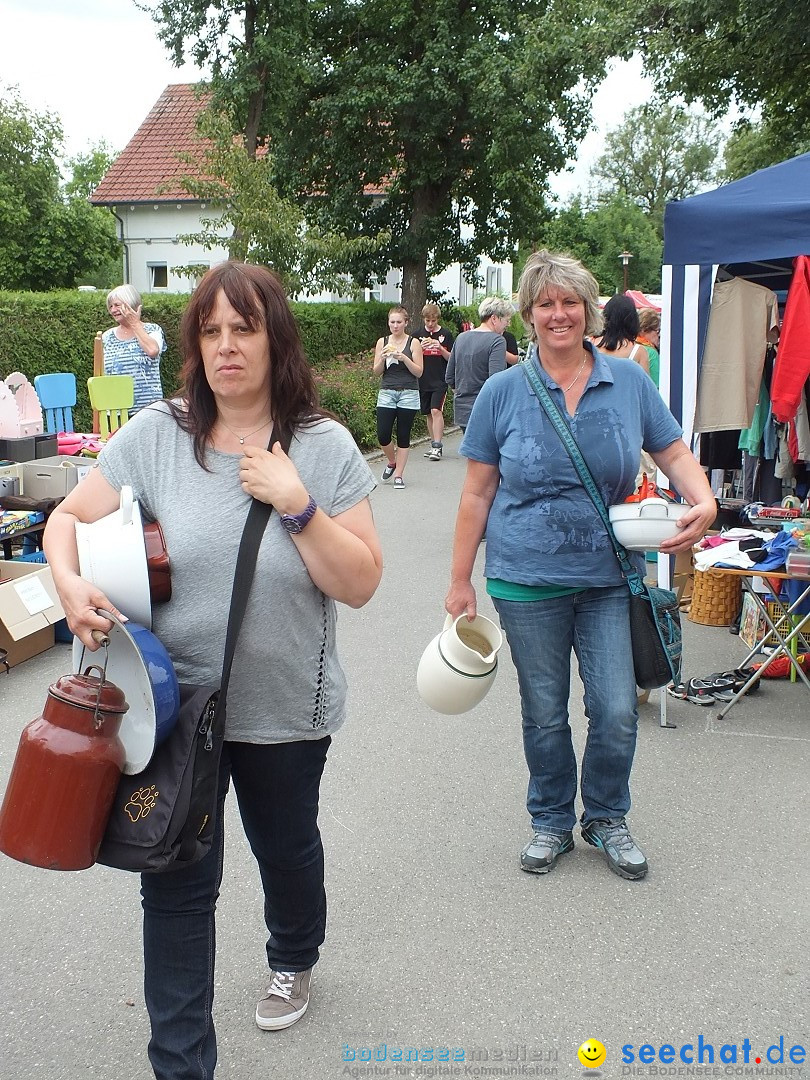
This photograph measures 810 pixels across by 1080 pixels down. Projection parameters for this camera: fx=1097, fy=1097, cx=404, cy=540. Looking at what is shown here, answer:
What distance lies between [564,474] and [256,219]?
1248 centimetres

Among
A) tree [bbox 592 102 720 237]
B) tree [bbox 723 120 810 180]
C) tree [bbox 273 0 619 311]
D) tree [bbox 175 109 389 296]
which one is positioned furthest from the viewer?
tree [bbox 592 102 720 237]

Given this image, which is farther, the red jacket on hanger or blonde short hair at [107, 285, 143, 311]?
blonde short hair at [107, 285, 143, 311]

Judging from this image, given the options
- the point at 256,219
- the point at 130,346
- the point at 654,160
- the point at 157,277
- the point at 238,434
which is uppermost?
the point at 654,160

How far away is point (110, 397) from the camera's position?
8.05 meters

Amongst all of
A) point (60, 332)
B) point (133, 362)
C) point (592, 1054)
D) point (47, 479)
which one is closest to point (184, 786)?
point (592, 1054)

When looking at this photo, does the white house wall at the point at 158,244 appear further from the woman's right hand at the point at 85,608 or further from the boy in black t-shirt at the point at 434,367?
the woman's right hand at the point at 85,608

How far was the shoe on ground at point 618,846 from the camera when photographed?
11.6 feet

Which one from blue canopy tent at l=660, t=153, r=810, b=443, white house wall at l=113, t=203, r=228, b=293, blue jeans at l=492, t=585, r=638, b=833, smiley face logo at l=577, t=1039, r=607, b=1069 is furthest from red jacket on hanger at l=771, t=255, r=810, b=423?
white house wall at l=113, t=203, r=228, b=293

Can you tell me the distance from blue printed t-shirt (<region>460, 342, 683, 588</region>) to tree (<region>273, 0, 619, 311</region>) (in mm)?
17790

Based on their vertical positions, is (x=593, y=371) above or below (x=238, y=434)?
above

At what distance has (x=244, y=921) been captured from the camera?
10.8 ft

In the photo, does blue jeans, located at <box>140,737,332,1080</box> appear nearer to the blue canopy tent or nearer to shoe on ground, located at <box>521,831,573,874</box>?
shoe on ground, located at <box>521,831,573,874</box>

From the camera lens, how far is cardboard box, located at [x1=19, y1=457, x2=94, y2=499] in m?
6.71

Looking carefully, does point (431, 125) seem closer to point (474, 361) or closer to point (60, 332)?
point (60, 332)
